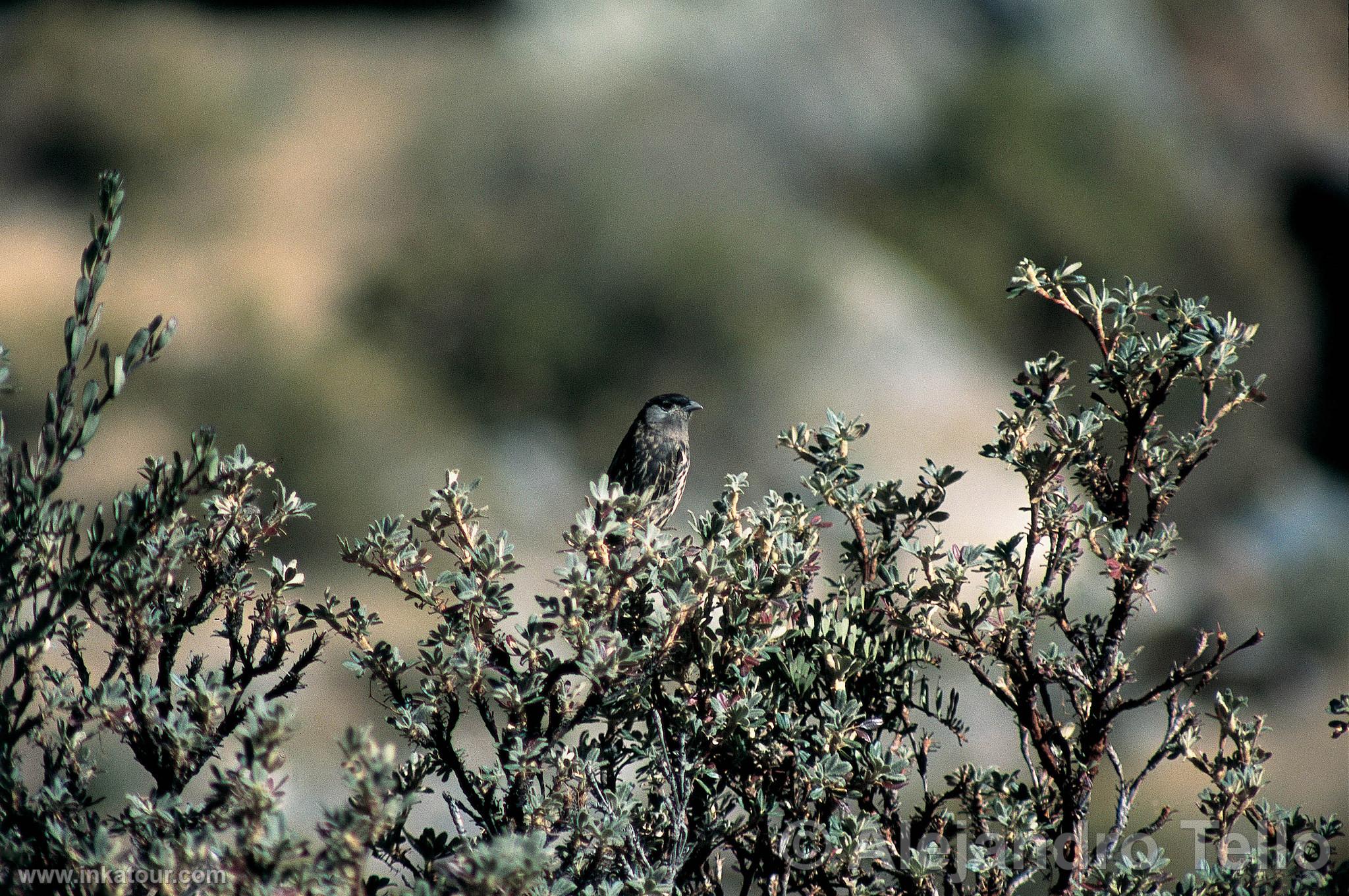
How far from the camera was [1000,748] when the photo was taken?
13.8 meters

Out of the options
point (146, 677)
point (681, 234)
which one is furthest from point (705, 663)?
Result: point (681, 234)

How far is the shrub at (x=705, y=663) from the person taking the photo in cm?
234

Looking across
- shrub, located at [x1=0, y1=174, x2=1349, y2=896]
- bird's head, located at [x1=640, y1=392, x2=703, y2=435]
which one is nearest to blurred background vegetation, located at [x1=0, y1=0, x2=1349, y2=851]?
bird's head, located at [x1=640, y1=392, x2=703, y2=435]

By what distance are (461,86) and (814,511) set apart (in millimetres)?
19210

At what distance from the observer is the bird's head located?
6191mm

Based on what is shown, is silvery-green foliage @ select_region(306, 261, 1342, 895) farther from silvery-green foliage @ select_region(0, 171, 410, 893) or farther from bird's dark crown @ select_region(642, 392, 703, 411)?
bird's dark crown @ select_region(642, 392, 703, 411)

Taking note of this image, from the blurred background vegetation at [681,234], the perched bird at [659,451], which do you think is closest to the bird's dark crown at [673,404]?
the perched bird at [659,451]

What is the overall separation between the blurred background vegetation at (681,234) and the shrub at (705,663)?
1139 centimetres

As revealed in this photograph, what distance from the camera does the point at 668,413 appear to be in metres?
6.27

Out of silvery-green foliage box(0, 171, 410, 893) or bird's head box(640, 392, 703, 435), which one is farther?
bird's head box(640, 392, 703, 435)

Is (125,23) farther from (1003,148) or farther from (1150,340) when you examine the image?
(1150,340)

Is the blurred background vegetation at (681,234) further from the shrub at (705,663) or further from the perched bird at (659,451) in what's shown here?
the shrub at (705,663)

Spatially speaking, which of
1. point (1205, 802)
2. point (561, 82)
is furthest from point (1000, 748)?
point (561, 82)

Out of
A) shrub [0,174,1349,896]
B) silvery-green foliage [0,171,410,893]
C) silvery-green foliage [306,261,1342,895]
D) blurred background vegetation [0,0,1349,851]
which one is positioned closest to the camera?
silvery-green foliage [0,171,410,893]
